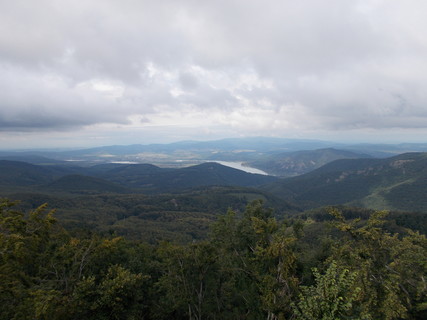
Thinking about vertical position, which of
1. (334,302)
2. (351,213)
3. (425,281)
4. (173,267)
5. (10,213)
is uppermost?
(10,213)

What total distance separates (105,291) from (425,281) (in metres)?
29.7

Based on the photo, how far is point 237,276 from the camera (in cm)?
3014

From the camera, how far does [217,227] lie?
1193 inches

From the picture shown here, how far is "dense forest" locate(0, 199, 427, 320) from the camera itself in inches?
688

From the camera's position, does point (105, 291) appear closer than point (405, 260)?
Yes

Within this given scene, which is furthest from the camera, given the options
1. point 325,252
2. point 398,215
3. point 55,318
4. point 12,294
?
point 398,215

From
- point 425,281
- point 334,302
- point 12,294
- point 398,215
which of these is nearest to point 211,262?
point 334,302

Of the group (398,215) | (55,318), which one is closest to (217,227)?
(55,318)

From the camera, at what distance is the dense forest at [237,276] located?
57.3ft

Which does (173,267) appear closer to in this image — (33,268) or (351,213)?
(33,268)

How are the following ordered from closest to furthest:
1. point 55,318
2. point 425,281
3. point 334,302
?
point 334,302 → point 55,318 → point 425,281

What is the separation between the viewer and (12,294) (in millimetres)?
19031

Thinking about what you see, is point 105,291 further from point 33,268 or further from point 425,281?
point 425,281

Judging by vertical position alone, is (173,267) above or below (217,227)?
below
